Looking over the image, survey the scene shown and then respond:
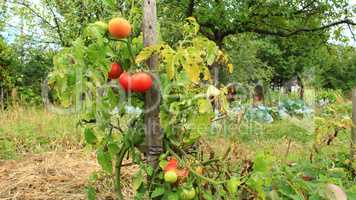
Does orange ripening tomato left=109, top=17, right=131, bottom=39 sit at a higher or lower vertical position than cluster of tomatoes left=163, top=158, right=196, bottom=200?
higher

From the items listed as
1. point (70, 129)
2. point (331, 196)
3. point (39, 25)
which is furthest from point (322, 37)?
point (331, 196)

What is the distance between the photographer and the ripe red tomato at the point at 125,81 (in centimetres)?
177

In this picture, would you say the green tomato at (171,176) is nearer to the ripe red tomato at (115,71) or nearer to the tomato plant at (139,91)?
the tomato plant at (139,91)

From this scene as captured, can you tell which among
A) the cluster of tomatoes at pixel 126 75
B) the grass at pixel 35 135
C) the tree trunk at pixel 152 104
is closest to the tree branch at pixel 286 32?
the grass at pixel 35 135

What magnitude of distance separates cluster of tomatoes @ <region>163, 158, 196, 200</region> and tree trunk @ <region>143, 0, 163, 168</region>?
5.0 inches

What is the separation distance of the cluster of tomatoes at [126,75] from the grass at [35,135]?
10.1 ft

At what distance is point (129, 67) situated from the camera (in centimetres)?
191

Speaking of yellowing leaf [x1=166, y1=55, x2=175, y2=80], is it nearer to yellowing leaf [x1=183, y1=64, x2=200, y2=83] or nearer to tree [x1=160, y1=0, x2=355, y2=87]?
yellowing leaf [x1=183, y1=64, x2=200, y2=83]

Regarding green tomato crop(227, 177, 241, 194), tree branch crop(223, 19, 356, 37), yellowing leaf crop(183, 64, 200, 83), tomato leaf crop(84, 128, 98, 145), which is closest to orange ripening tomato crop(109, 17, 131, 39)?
yellowing leaf crop(183, 64, 200, 83)

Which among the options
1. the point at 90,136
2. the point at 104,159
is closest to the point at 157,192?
the point at 104,159

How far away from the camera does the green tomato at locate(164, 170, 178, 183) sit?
1752mm

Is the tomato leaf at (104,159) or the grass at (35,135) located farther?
the grass at (35,135)

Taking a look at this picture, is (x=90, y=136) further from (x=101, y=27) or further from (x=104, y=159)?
(x=101, y=27)

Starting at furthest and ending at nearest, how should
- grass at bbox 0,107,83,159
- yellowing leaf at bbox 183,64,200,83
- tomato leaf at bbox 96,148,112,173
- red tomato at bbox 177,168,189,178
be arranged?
1. grass at bbox 0,107,83,159
2. tomato leaf at bbox 96,148,112,173
3. red tomato at bbox 177,168,189,178
4. yellowing leaf at bbox 183,64,200,83
